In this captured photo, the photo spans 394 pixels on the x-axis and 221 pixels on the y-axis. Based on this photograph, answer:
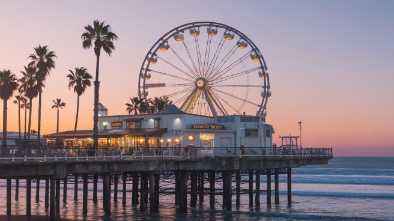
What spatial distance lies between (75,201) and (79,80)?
16.3m

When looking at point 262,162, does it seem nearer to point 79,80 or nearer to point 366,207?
point 366,207

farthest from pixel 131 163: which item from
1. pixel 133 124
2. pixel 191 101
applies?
pixel 191 101

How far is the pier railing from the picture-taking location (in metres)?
42.0

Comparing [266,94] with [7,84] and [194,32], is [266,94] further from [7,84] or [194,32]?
[7,84]

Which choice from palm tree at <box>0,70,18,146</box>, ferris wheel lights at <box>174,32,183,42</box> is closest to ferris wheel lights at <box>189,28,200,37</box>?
ferris wheel lights at <box>174,32,183,42</box>

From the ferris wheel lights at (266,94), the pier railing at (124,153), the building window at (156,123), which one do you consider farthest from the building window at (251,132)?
the ferris wheel lights at (266,94)

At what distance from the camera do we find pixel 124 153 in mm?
53062

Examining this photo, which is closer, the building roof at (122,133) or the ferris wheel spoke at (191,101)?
the building roof at (122,133)

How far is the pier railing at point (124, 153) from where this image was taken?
4200cm

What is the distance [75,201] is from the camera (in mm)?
74312

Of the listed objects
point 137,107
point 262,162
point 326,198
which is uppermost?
point 137,107

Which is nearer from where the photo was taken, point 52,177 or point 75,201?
point 52,177

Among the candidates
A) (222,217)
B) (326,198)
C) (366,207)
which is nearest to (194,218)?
(222,217)

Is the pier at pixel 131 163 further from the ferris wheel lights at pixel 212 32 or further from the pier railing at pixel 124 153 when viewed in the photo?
the ferris wheel lights at pixel 212 32
